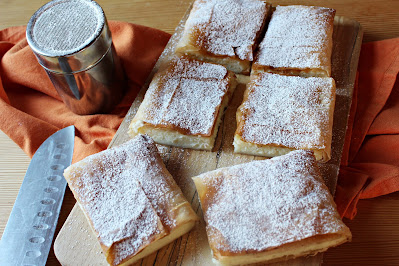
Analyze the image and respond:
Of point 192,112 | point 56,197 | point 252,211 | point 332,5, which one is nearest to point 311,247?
point 252,211

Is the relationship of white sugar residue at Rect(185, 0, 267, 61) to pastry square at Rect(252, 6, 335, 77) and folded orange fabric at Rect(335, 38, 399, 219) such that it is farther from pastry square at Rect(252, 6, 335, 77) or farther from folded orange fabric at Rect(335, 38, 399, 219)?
folded orange fabric at Rect(335, 38, 399, 219)

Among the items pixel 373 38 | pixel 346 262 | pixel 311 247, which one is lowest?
pixel 346 262

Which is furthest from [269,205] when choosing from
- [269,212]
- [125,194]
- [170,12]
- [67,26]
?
[170,12]

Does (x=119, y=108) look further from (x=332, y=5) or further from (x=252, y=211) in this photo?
(x=332, y=5)

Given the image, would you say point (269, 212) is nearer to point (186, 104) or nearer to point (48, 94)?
point (186, 104)

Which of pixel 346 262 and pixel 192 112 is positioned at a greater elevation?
pixel 192 112

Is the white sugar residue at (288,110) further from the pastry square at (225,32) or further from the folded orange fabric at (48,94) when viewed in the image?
the folded orange fabric at (48,94)

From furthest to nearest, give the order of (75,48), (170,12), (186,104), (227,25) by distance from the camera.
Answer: (170,12)
(227,25)
(186,104)
(75,48)
